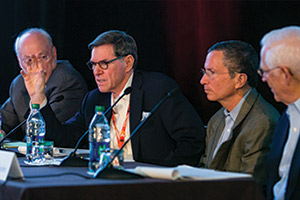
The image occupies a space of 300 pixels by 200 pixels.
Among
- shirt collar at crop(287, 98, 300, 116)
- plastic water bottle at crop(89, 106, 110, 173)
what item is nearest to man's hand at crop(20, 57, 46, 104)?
plastic water bottle at crop(89, 106, 110, 173)

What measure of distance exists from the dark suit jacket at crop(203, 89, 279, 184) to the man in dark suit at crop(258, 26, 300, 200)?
151mm

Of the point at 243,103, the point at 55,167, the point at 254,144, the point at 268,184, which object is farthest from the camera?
the point at 243,103

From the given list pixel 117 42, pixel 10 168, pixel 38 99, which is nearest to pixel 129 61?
pixel 117 42

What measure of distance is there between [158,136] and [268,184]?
0.90m

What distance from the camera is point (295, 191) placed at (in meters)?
2.10

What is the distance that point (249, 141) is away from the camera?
2.58 m

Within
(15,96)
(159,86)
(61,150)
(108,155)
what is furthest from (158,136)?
(15,96)

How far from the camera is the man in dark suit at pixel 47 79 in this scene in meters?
4.11

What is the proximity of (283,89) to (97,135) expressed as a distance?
0.89 meters

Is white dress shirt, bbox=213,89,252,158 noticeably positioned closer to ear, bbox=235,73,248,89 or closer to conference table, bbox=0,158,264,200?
ear, bbox=235,73,248,89

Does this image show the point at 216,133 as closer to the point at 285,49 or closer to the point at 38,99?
the point at 285,49

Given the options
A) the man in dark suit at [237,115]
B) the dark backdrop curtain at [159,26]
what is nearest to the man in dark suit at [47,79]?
the dark backdrop curtain at [159,26]

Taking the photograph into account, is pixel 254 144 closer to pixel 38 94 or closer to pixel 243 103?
pixel 243 103

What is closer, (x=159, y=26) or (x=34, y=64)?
(x=34, y=64)
